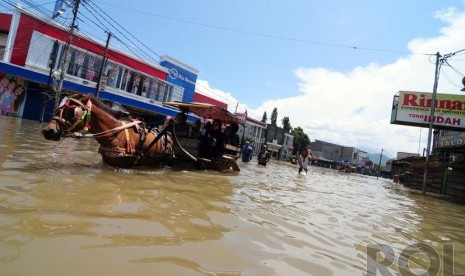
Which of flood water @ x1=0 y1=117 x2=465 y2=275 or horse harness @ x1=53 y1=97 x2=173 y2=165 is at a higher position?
horse harness @ x1=53 y1=97 x2=173 y2=165

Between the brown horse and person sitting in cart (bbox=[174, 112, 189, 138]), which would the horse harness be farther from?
person sitting in cart (bbox=[174, 112, 189, 138])

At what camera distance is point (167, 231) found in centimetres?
359

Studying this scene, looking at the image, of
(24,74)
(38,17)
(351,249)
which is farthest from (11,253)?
(38,17)

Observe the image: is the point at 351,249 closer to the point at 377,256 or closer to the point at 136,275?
the point at 377,256

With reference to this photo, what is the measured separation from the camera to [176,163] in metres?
10.1

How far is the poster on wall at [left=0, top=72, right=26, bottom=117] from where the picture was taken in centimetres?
2172

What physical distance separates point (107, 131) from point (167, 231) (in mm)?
3723

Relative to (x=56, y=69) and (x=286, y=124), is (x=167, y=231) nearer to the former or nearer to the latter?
(x=56, y=69)

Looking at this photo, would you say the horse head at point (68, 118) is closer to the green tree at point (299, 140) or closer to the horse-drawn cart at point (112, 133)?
the horse-drawn cart at point (112, 133)

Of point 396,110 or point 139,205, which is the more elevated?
point 396,110

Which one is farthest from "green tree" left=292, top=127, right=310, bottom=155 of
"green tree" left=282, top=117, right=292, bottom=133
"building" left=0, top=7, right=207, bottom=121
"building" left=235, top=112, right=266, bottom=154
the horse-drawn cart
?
the horse-drawn cart

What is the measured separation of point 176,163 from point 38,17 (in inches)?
741

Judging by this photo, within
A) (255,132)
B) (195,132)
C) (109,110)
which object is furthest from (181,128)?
(255,132)

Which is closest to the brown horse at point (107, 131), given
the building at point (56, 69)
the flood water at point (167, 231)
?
the flood water at point (167, 231)
